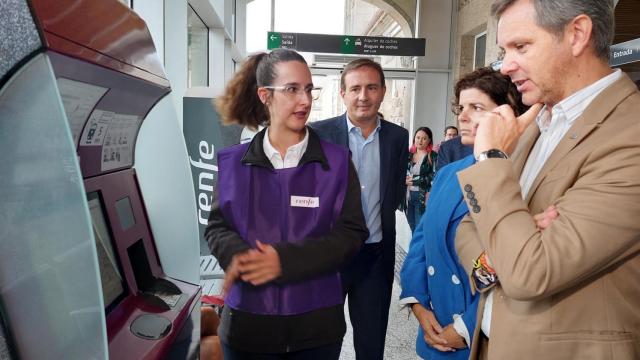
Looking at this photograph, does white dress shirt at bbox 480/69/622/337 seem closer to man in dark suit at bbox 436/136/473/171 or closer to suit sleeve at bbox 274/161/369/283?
suit sleeve at bbox 274/161/369/283

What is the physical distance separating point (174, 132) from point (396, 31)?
46.4 ft

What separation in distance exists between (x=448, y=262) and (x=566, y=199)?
60cm

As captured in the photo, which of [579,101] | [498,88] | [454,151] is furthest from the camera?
[454,151]

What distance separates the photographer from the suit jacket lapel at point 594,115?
899 millimetres

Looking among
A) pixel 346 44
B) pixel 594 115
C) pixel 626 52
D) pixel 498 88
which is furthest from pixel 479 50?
pixel 594 115

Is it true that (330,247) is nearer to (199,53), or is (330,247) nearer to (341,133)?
(341,133)

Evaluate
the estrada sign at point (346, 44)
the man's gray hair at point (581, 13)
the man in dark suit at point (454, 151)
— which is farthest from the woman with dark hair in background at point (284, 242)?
the estrada sign at point (346, 44)

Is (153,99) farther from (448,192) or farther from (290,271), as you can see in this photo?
(448,192)

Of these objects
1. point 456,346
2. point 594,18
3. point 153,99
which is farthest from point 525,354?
point 153,99

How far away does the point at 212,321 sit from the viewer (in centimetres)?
192

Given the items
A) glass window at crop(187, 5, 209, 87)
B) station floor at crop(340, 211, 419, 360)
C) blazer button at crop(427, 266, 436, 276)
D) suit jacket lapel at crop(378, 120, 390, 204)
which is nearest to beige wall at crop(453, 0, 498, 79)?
glass window at crop(187, 5, 209, 87)

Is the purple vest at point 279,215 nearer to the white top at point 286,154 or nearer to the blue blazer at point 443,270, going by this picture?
the white top at point 286,154

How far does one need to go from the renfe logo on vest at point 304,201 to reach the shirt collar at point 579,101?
63cm

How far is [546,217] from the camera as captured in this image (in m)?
0.88
